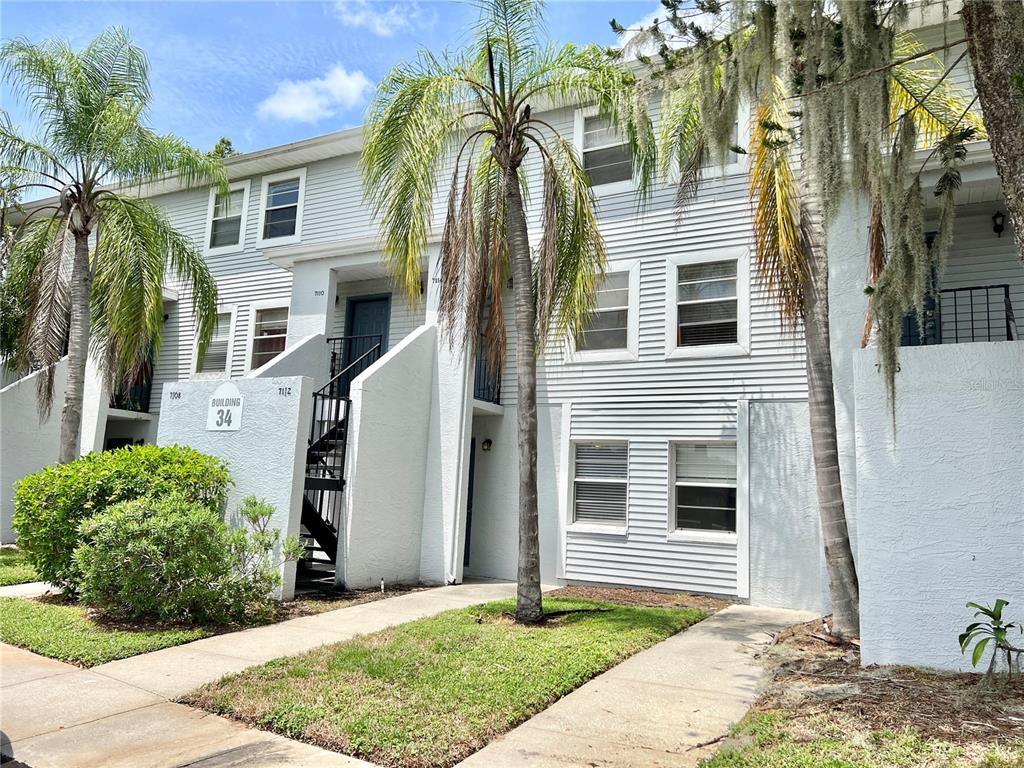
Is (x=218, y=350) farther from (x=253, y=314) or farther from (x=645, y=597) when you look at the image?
(x=645, y=597)

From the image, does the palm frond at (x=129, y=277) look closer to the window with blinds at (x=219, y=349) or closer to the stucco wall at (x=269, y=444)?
the window with blinds at (x=219, y=349)

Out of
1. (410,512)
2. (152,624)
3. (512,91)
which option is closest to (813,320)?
(512,91)

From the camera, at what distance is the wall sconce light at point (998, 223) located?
1002 cm

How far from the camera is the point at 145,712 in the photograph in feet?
17.7

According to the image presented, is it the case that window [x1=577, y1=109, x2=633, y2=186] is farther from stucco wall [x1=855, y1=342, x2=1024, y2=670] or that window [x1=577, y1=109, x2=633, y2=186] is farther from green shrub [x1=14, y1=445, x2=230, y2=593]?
green shrub [x1=14, y1=445, x2=230, y2=593]

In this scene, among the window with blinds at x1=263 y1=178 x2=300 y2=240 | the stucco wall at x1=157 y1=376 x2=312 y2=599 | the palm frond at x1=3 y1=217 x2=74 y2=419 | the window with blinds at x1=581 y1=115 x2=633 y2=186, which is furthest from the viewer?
the window with blinds at x1=263 y1=178 x2=300 y2=240

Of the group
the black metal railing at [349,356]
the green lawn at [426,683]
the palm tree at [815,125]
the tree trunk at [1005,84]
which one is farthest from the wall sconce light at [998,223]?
the black metal railing at [349,356]

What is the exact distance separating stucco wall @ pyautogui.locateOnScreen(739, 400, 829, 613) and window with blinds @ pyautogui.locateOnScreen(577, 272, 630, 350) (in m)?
2.57

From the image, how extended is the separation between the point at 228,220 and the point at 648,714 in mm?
15424

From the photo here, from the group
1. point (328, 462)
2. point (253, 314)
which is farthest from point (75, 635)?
point (253, 314)

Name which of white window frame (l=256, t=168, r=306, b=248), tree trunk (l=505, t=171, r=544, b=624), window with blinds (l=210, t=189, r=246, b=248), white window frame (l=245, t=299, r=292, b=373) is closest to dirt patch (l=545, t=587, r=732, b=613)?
tree trunk (l=505, t=171, r=544, b=624)

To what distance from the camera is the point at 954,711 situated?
15.7ft

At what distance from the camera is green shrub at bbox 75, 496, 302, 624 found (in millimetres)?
7953

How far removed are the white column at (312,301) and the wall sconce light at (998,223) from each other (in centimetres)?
1096
